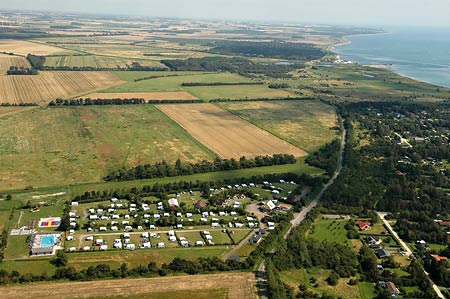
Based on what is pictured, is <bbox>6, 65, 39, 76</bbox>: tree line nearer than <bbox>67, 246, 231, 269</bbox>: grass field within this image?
No

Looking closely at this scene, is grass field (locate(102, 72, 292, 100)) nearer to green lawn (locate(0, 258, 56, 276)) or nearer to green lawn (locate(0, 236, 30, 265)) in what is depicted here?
green lawn (locate(0, 236, 30, 265))

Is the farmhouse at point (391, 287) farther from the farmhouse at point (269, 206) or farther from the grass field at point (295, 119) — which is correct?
the grass field at point (295, 119)

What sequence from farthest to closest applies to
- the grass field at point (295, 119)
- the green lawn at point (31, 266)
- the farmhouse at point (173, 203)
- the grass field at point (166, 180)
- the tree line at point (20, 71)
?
the tree line at point (20, 71), the grass field at point (295, 119), the grass field at point (166, 180), the farmhouse at point (173, 203), the green lawn at point (31, 266)

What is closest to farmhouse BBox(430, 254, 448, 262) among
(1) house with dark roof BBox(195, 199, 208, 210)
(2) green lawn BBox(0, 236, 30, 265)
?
(1) house with dark roof BBox(195, 199, 208, 210)

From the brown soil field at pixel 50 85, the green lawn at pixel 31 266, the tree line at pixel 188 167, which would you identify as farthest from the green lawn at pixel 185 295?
the brown soil field at pixel 50 85

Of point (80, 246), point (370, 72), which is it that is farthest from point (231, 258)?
point (370, 72)

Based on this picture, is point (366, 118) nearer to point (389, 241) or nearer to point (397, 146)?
point (397, 146)
